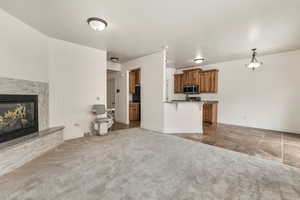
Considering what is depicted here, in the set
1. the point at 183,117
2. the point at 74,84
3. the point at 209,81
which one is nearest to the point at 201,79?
the point at 209,81

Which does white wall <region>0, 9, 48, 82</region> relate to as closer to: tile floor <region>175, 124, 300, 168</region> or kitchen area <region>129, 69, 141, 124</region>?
kitchen area <region>129, 69, 141, 124</region>

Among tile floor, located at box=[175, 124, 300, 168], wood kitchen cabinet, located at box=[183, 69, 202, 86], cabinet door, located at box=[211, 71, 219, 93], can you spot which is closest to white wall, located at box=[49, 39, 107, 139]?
tile floor, located at box=[175, 124, 300, 168]

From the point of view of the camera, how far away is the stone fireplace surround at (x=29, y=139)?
1.97 m

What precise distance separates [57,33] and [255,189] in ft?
15.3

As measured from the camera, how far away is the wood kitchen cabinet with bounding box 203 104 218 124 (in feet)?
18.3

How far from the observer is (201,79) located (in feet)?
19.7

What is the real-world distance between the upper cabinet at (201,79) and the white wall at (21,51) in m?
5.60

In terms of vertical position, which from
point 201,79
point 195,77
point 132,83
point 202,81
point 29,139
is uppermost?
point 195,77

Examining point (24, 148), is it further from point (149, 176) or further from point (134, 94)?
point (134, 94)

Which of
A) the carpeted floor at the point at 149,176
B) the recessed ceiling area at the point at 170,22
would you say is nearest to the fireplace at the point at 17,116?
the carpeted floor at the point at 149,176

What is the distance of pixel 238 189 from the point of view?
1595 millimetres

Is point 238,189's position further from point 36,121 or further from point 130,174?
point 36,121

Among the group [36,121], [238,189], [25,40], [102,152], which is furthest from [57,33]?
[238,189]

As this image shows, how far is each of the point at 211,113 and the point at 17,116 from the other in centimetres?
617
